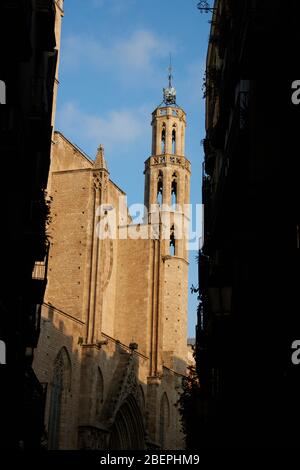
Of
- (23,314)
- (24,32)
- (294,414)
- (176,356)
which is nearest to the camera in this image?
(294,414)

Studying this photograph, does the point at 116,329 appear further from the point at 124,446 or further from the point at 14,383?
the point at 14,383

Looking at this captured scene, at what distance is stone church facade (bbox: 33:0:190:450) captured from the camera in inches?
1211

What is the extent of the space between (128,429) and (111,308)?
7058mm

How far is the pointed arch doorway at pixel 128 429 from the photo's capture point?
36000 mm

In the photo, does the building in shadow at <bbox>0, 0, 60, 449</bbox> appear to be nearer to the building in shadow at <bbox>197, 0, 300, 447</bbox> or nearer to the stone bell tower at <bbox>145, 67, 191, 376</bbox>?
the building in shadow at <bbox>197, 0, 300, 447</bbox>

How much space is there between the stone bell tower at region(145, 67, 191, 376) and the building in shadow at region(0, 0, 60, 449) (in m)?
25.0

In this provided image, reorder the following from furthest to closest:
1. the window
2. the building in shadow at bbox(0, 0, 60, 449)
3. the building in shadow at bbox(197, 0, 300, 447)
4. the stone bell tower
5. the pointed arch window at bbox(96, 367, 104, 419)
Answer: the stone bell tower, the window, the pointed arch window at bbox(96, 367, 104, 419), the building in shadow at bbox(0, 0, 60, 449), the building in shadow at bbox(197, 0, 300, 447)

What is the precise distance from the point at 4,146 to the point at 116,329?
30425 mm

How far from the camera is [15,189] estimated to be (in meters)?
13.9

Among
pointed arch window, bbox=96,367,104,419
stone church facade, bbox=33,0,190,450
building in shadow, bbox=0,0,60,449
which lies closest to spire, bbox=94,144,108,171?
stone church facade, bbox=33,0,190,450

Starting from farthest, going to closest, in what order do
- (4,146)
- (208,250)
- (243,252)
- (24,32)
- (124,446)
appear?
(124,446), (208,250), (243,252), (4,146), (24,32)

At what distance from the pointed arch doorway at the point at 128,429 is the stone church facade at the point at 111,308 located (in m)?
0.04

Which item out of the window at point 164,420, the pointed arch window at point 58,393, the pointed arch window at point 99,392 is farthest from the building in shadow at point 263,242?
the window at point 164,420

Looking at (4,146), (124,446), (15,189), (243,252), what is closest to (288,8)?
(243,252)
